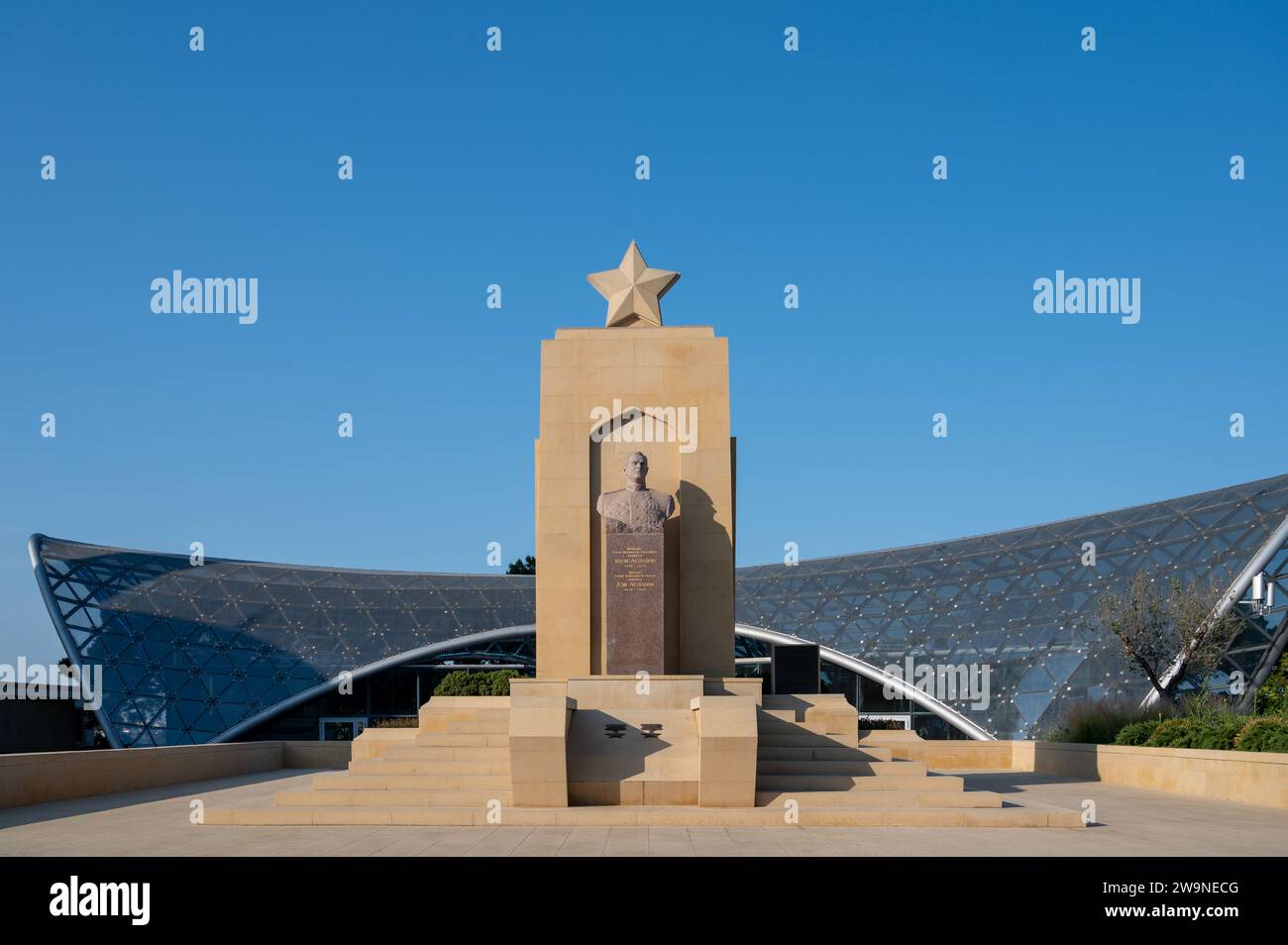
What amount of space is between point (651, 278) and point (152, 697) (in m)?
40.1

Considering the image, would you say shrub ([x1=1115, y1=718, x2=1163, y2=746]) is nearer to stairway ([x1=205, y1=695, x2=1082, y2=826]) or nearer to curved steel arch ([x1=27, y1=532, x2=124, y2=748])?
stairway ([x1=205, y1=695, x2=1082, y2=826])

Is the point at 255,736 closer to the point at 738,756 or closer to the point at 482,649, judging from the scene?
the point at 482,649

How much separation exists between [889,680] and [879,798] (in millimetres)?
35950

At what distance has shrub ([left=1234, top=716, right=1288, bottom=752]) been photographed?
68.5 feet

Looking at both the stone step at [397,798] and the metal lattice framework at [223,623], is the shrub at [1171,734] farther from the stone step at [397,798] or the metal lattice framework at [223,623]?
the metal lattice framework at [223,623]

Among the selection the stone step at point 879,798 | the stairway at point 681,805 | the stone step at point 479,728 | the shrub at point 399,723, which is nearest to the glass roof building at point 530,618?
the shrub at point 399,723

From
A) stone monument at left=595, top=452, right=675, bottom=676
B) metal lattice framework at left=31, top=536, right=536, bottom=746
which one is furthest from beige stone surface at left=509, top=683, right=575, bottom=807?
metal lattice framework at left=31, top=536, right=536, bottom=746

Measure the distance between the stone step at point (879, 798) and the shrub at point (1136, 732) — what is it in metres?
11.6

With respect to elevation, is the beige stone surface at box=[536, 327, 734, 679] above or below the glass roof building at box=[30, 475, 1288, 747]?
above

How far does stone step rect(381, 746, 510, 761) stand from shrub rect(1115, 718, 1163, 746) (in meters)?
16.1

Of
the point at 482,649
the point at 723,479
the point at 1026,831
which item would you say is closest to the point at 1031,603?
the point at 482,649

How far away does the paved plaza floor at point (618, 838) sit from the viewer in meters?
13.0

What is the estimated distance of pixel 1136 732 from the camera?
27000 mm
